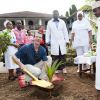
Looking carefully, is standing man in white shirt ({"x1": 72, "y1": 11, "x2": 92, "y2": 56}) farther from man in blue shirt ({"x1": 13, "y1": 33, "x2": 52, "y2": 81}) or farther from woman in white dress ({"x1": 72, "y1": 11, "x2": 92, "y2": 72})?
man in blue shirt ({"x1": 13, "y1": 33, "x2": 52, "y2": 81})

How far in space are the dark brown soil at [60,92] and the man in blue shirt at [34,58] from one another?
0.40 meters

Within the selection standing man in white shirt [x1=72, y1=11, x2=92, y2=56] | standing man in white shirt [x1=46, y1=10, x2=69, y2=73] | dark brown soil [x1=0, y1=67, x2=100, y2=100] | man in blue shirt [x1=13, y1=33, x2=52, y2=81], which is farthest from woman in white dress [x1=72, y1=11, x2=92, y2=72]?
man in blue shirt [x1=13, y1=33, x2=52, y2=81]

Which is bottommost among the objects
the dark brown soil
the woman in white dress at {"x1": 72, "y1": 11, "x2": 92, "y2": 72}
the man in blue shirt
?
the dark brown soil

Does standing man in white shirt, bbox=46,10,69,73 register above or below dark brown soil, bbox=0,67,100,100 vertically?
above

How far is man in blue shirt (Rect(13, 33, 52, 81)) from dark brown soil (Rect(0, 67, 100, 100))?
1.31ft

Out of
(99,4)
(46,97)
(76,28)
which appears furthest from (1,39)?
(99,4)

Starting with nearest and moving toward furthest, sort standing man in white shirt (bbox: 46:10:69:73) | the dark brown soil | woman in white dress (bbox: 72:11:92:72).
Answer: the dark brown soil, standing man in white shirt (bbox: 46:10:69:73), woman in white dress (bbox: 72:11:92:72)

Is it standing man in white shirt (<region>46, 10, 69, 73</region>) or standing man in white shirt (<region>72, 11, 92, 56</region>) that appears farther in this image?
standing man in white shirt (<region>72, 11, 92, 56</region>)

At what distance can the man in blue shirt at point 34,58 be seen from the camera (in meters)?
7.77

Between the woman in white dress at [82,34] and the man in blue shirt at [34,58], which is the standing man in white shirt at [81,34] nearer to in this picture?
the woman in white dress at [82,34]

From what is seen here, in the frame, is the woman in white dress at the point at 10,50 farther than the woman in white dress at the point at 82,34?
No

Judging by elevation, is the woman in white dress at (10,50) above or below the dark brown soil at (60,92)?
above

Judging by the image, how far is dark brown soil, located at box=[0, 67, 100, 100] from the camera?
7112mm

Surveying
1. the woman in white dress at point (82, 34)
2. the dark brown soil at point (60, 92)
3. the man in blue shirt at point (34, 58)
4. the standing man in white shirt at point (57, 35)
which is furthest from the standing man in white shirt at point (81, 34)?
the man in blue shirt at point (34, 58)
